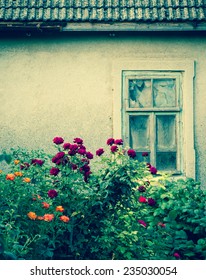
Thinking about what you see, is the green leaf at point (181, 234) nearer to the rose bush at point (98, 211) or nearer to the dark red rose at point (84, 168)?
the rose bush at point (98, 211)

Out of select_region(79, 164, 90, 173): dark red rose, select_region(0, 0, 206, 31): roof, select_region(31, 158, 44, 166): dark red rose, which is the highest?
select_region(0, 0, 206, 31): roof

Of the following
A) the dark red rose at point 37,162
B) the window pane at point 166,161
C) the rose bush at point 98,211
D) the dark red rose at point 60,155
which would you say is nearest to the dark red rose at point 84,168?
the rose bush at point 98,211

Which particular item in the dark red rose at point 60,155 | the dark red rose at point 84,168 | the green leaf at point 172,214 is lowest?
the green leaf at point 172,214

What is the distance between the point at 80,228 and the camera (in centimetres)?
514

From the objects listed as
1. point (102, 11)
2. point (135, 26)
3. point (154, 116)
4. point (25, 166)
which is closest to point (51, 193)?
point (25, 166)

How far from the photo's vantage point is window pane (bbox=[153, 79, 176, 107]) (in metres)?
7.52

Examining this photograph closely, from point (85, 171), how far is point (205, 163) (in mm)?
2710

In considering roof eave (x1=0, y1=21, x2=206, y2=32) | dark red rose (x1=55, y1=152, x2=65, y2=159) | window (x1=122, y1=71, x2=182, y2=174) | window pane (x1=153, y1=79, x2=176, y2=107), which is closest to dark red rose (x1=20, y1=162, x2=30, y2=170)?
dark red rose (x1=55, y1=152, x2=65, y2=159)

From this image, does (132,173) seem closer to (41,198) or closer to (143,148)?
(41,198)

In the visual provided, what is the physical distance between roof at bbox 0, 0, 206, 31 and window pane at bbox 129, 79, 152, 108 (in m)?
0.77

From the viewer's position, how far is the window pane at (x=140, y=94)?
7512mm

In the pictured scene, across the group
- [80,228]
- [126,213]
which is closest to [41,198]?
[80,228]

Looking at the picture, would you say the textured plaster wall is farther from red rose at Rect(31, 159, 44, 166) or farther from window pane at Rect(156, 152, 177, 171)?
red rose at Rect(31, 159, 44, 166)
